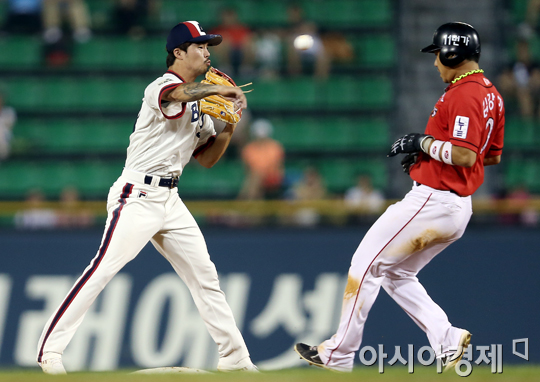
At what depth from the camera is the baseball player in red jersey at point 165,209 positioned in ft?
15.0

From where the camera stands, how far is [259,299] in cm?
739

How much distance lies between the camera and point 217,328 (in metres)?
5.04

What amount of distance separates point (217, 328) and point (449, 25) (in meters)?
2.43

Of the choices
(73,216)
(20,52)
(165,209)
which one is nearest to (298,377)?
(165,209)

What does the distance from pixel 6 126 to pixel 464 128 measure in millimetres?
7691

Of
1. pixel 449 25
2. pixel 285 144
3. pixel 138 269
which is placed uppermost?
pixel 449 25

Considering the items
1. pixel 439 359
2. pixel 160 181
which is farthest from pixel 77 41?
pixel 439 359

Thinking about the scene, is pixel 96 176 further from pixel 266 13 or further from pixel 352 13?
pixel 352 13

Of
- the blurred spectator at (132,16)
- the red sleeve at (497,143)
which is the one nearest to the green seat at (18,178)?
the blurred spectator at (132,16)

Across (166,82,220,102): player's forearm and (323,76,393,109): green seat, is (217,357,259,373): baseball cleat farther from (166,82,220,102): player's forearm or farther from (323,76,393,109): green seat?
(323,76,393,109): green seat

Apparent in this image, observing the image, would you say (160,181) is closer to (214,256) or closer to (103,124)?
(214,256)

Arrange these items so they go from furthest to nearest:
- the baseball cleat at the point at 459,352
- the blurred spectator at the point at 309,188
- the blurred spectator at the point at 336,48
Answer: the blurred spectator at the point at 336,48 < the blurred spectator at the point at 309,188 < the baseball cleat at the point at 459,352

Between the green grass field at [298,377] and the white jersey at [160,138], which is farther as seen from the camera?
the white jersey at [160,138]

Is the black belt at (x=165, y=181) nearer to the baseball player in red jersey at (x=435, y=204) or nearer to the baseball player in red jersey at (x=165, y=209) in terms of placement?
the baseball player in red jersey at (x=165, y=209)
